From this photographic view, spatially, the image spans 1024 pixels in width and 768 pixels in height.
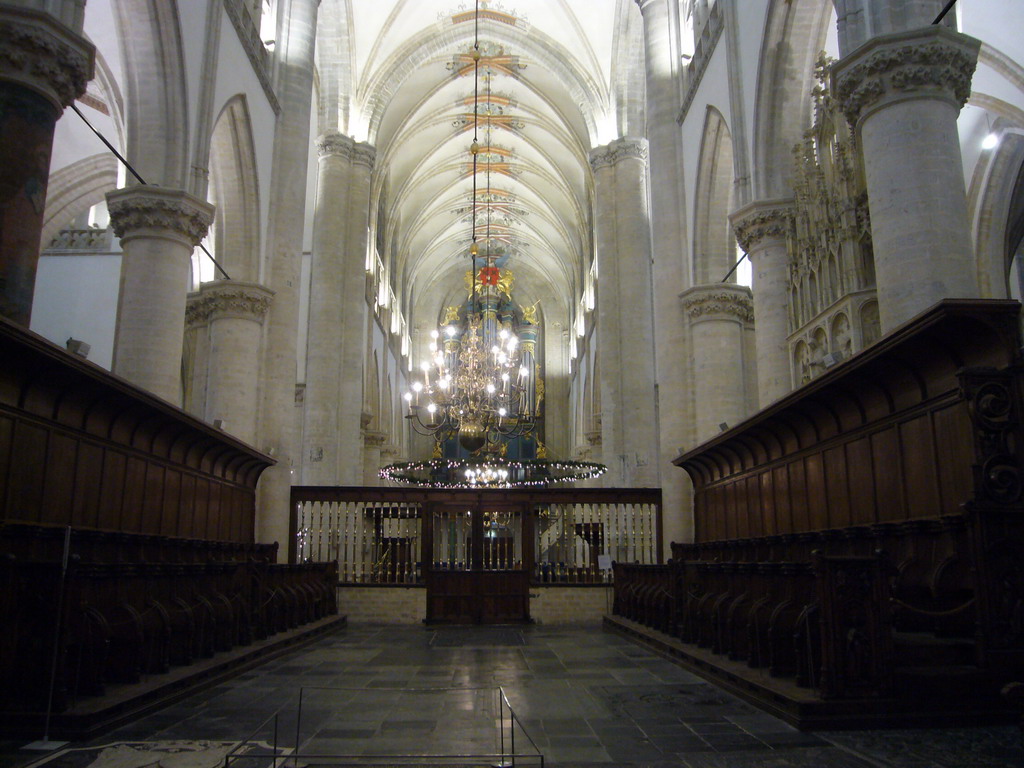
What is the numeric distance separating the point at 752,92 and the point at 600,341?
33.4 ft

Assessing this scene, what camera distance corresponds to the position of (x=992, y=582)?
4.75 m

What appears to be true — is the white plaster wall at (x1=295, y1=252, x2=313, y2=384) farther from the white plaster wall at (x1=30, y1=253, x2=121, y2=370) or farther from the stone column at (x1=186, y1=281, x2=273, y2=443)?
the stone column at (x1=186, y1=281, x2=273, y2=443)

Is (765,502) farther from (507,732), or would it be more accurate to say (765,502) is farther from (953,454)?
(507,732)

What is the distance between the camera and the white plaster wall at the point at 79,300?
1938 cm

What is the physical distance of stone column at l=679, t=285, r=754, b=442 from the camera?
14.4 m

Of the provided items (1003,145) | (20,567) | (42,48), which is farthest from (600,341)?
(20,567)

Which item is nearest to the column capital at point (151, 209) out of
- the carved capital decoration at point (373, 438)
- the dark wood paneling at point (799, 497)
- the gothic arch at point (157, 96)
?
the gothic arch at point (157, 96)

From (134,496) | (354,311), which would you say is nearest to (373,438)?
(354,311)

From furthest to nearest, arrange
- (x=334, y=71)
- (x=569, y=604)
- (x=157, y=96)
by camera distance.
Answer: (x=334, y=71) < (x=569, y=604) < (x=157, y=96)

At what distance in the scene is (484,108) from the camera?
30.0m

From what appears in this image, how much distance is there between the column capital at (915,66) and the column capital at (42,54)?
6782 millimetres

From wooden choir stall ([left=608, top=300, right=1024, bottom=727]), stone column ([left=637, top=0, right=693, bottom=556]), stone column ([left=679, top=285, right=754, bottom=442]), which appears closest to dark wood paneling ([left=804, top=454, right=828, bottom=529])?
wooden choir stall ([left=608, top=300, right=1024, bottom=727])

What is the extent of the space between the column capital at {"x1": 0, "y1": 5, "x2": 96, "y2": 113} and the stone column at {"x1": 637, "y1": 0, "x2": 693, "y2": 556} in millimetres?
10387

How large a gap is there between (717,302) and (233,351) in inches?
321
